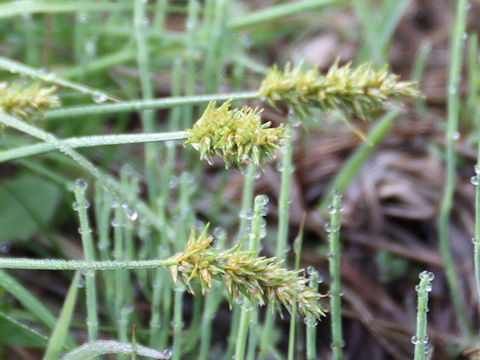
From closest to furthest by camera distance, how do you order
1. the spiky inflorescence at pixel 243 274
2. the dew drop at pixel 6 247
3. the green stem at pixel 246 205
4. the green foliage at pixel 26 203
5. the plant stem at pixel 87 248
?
the spiky inflorescence at pixel 243 274 → the plant stem at pixel 87 248 → the green stem at pixel 246 205 → the dew drop at pixel 6 247 → the green foliage at pixel 26 203

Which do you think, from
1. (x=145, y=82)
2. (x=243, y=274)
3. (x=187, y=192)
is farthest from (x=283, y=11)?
(x=243, y=274)

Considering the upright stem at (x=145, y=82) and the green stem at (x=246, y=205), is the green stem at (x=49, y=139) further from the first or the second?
the upright stem at (x=145, y=82)

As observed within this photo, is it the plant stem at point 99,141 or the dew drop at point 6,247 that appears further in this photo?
the dew drop at point 6,247

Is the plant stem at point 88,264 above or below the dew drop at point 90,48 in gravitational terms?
below

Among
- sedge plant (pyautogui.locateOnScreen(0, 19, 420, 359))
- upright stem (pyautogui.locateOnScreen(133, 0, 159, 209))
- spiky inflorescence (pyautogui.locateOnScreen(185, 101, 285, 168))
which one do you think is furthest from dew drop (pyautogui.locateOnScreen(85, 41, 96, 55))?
spiky inflorescence (pyautogui.locateOnScreen(185, 101, 285, 168))

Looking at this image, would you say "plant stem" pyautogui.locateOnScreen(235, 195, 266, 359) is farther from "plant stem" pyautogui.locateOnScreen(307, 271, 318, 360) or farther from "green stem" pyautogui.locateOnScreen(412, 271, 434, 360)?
"green stem" pyautogui.locateOnScreen(412, 271, 434, 360)

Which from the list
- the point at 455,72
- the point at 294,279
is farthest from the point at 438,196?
the point at 294,279

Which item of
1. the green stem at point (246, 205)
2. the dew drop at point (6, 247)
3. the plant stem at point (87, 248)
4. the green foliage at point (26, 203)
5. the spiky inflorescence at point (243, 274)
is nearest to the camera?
the spiky inflorescence at point (243, 274)

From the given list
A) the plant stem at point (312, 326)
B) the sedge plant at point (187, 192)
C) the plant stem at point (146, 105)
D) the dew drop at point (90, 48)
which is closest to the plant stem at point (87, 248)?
the sedge plant at point (187, 192)

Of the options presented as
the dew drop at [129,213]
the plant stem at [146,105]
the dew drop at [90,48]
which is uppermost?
the dew drop at [90,48]
